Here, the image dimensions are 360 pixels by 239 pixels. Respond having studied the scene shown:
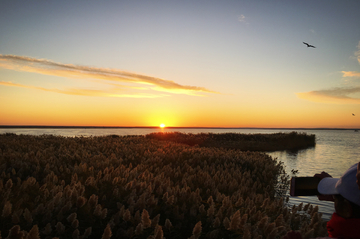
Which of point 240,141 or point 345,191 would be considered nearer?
point 345,191

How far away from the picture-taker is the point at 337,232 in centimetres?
199

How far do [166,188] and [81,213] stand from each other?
4.39ft

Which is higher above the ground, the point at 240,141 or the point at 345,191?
the point at 345,191

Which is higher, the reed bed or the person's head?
the person's head

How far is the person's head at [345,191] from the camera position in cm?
176

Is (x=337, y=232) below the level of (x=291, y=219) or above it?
above

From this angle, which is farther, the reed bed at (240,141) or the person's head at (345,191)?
the reed bed at (240,141)

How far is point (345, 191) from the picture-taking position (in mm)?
1768

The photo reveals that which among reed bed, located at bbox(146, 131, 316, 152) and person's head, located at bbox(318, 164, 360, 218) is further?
reed bed, located at bbox(146, 131, 316, 152)

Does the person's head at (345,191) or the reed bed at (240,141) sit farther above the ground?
the person's head at (345,191)

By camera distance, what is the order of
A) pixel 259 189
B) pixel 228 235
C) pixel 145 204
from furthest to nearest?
pixel 259 189
pixel 145 204
pixel 228 235

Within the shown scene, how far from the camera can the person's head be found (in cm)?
176

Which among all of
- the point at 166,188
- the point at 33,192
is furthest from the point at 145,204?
the point at 33,192

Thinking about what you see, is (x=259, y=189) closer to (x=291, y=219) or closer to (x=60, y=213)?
(x=291, y=219)
